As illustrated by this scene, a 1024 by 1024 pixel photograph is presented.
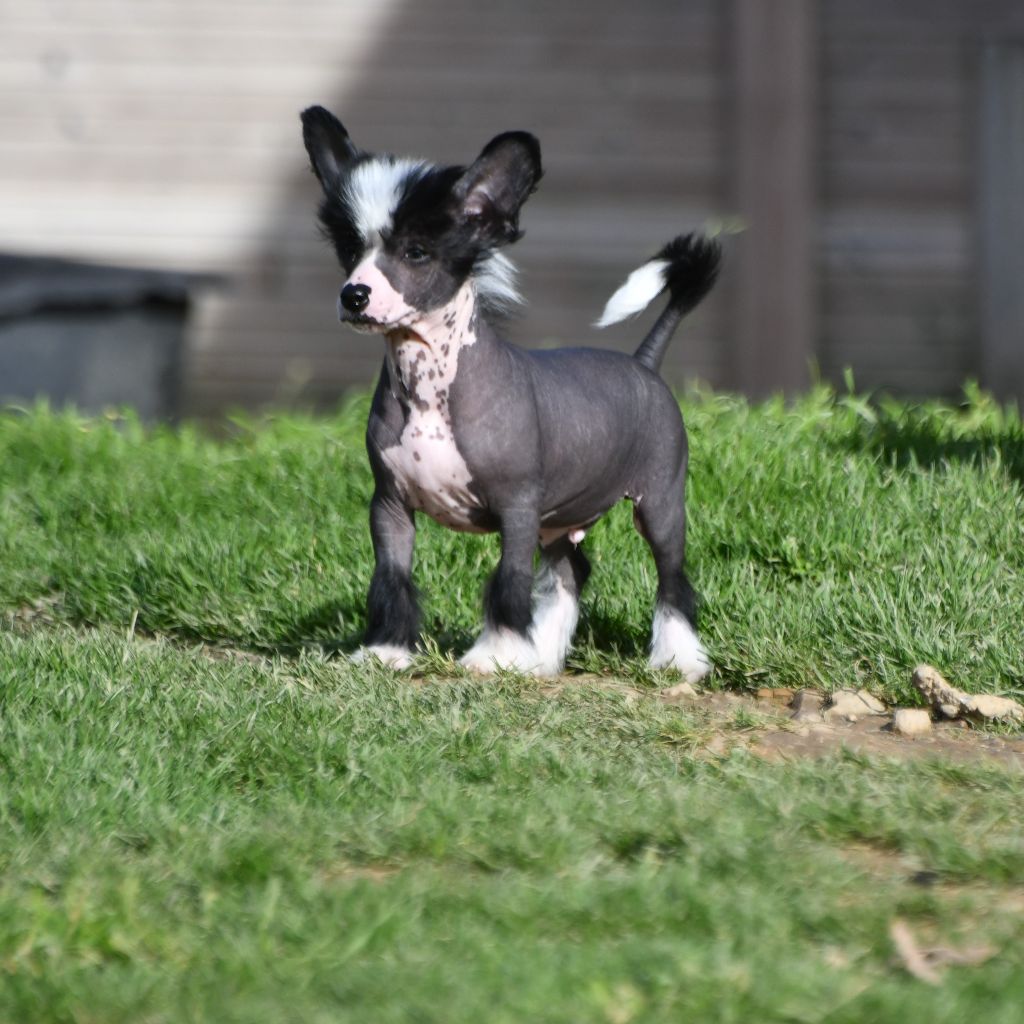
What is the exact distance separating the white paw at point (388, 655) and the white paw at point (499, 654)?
0.44 ft

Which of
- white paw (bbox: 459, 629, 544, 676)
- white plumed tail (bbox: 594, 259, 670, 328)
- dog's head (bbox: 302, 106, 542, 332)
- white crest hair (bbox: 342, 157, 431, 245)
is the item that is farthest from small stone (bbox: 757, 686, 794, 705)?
white crest hair (bbox: 342, 157, 431, 245)

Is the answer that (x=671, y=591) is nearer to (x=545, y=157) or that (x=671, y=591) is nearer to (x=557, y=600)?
(x=557, y=600)

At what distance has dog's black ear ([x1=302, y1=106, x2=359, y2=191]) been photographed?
3953 mm

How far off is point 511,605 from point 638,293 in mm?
968

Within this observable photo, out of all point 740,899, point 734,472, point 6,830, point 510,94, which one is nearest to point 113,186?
point 510,94

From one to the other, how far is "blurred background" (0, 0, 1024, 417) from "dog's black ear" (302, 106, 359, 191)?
5.53 metres

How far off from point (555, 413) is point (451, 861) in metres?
1.40

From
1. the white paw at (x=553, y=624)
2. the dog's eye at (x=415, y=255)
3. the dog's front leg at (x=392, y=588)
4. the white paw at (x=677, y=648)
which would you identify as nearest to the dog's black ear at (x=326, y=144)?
the dog's eye at (x=415, y=255)

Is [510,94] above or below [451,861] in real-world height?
above

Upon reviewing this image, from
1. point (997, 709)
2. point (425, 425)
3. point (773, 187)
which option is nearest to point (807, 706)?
point (997, 709)

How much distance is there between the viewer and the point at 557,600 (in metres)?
4.49

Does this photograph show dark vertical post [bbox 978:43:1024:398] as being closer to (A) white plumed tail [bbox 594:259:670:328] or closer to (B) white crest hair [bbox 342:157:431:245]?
(A) white plumed tail [bbox 594:259:670:328]

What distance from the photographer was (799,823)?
307 cm

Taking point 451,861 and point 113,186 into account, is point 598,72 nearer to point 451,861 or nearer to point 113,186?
point 113,186
